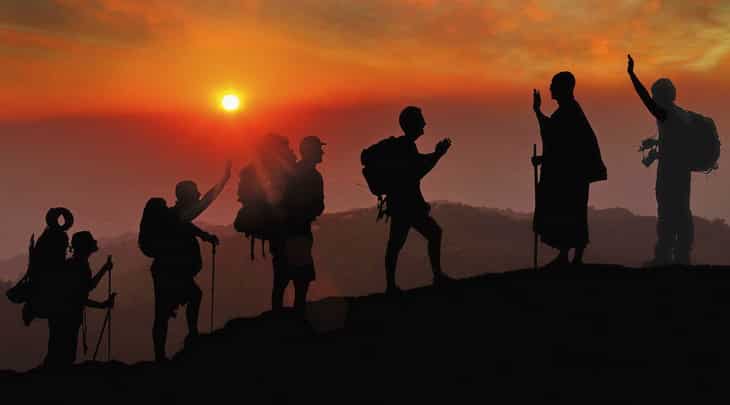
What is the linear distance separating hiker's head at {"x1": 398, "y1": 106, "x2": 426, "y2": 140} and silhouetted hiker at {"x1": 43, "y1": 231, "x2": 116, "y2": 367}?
5117 millimetres

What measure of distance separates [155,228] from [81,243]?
2.07 meters

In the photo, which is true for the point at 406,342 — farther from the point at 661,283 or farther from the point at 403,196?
the point at 661,283

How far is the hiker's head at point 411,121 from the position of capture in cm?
1252

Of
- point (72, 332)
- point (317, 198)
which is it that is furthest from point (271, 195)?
point (72, 332)

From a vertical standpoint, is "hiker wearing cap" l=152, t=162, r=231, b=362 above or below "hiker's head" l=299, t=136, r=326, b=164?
below

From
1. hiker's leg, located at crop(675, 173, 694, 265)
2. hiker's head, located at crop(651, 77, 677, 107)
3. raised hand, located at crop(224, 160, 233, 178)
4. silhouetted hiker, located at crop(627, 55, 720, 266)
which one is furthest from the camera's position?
hiker's leg, located at crop(675, 173, 694, 265)

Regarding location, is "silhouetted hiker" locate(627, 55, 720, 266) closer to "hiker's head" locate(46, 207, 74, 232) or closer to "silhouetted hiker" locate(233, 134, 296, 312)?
"silhouetted hiker" locate(233, 134, 296, 312)

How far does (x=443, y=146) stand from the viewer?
40.6 feet

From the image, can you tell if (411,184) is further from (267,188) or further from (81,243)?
(81,243)

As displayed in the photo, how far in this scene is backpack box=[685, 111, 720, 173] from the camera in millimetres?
20672

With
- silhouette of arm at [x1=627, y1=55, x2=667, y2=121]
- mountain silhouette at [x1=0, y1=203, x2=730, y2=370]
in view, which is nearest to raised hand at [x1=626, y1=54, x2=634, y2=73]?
silhouette of arm at [x1=627, y1=55, x2=667, y2=121]

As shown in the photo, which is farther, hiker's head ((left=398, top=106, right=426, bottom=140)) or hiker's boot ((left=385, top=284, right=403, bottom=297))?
hiker's boot ((left=385, top=284, right=403, bottom=297))

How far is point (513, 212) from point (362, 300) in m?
79.0

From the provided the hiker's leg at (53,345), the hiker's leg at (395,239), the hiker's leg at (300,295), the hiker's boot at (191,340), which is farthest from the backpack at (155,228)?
the hiker's leg at (395,239)
